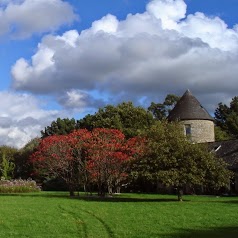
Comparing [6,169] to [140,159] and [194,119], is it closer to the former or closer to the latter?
[194,119]

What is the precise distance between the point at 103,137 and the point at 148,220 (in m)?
21.3

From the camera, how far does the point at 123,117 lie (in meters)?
64.2

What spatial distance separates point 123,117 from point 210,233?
4921 centimetres

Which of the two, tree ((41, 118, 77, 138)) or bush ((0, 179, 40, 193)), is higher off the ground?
tree ((41, 118, 77, 138))

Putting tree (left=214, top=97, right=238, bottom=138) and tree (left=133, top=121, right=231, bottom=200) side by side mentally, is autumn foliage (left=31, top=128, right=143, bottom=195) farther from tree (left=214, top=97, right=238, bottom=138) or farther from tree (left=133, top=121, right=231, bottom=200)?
tree (left=214, top=97, right=238, bottom=138)

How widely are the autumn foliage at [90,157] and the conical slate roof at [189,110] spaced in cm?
1835

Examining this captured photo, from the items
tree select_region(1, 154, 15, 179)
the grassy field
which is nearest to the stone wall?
tree select_region(1, 154, 15, 179)

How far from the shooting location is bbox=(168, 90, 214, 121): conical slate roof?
57625 millimetres

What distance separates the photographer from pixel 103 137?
1559 inches

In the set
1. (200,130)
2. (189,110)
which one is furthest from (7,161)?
(200,130)

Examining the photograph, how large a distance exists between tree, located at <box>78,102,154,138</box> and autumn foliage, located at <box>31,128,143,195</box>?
1954cm

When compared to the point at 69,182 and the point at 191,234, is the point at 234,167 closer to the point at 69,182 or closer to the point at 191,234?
the point at 69,182

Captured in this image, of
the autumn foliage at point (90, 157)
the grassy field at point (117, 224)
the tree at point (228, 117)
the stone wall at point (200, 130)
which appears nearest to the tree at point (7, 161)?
the autumn foliage at point (90, 157)

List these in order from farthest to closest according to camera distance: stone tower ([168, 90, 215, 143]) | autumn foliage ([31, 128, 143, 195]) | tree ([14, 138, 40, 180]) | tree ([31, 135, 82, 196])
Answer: tree ([14, 138, 40, 180]) → stone tower ([168, 90, 215, 143]) → tree ([31, 135, 82, 196]) → autumn foliage ([31, 128, 143, 195])
